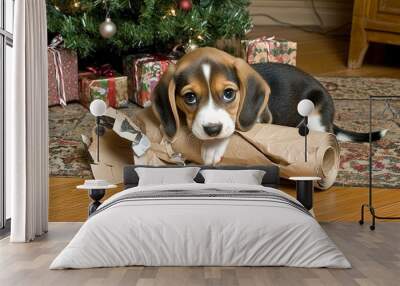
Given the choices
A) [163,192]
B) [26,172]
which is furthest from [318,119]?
[26,172]

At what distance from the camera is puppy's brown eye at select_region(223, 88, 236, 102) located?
5422 mm

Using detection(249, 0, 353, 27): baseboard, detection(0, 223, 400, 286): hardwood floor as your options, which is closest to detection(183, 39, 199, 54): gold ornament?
detection(249, 0, 353, 27): baseboard

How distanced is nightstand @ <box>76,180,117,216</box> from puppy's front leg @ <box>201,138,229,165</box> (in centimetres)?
62

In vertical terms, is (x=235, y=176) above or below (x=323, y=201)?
above

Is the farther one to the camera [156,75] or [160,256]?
[156,75]

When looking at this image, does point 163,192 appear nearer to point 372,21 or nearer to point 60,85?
point 60,85

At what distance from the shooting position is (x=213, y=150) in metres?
5.54

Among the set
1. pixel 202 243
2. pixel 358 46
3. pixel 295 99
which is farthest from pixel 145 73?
pixel 202 243

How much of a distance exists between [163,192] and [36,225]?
3.56ft

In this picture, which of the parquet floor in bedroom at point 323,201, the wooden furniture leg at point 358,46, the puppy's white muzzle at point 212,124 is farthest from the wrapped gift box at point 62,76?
the wooden furniture leg at point 358,46

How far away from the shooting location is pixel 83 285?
12.1ft

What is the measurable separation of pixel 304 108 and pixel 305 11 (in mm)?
2002

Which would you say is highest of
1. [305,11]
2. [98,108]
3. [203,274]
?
[305,11]

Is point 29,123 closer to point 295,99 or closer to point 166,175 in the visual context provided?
point 166,175
